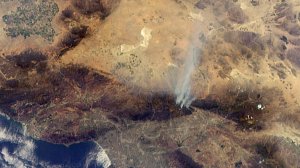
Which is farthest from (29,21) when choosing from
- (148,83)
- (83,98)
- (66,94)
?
(148,83)

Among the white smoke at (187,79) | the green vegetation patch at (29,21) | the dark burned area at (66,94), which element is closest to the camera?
the green vegetation patch at (29,21)

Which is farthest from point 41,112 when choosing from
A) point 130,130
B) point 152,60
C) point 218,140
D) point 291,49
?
point 291,49

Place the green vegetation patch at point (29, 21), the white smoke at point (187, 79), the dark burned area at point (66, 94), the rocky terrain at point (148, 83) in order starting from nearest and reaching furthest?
the green vegetation patch at point (29, 21), the rocky terrain at point (148, 83), the dark burned area at point (66, 94), the white smoke at point (187, 79)

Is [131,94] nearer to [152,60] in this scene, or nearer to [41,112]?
[152,60]

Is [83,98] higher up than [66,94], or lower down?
lower down

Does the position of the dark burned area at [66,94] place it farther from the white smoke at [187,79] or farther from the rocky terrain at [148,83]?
the white smoke at [187,79]

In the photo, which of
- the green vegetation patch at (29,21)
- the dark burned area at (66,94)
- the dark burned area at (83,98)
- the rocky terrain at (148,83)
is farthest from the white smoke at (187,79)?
the green vegetation patch at (29,21)

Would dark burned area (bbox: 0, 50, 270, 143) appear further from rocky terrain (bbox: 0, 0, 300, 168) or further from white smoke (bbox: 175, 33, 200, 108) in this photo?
white smoke (bbox: 175, 33, 200, 108)

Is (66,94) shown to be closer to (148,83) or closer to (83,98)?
(83,98)
